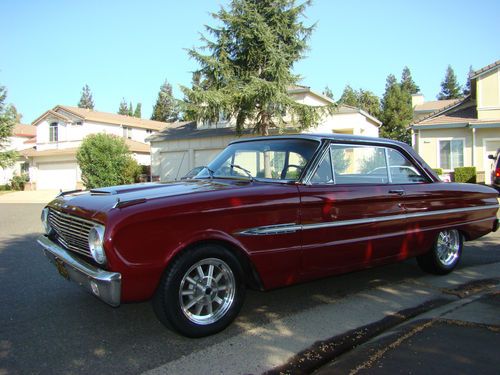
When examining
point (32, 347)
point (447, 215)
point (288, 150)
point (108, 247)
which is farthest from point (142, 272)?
point (447, 215)

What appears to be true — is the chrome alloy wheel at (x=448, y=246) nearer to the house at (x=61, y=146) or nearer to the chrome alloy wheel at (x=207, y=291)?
the chrome alloy wheel at (x=207, y=291)

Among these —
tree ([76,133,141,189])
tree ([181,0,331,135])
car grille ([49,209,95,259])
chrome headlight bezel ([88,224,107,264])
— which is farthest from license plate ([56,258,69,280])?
tree ([76,133,141,189])

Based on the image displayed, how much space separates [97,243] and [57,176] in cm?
3385

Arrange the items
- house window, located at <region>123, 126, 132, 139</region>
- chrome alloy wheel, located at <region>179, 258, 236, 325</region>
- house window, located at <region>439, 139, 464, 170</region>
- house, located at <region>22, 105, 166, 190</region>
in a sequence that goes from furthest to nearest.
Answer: house window, located at <region>123, 126, 132, 139</region>, house, located at <region>22, 105, 166, 190</region>, house window, located at <region>439, 139, 464, 170</region>, chrome alloy wheel, located at <region>179, 258, 236, 325</region>

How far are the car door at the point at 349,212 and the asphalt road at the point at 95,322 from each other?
58 centimetres

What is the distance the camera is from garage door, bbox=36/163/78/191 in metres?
33.0

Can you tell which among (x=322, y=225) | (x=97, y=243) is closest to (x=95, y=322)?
(x=97, y=243)

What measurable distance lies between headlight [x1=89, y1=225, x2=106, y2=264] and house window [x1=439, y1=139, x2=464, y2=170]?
22676 millimetres

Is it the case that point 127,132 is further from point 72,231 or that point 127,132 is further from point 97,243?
point 97,243

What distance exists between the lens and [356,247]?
4328 millimetres

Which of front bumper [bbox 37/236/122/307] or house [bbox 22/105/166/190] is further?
house [bbox 22/105/166/190]

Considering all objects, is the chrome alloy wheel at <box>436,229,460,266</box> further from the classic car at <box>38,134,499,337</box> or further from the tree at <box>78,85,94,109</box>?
the tree at <box>78,85,94,109</box>

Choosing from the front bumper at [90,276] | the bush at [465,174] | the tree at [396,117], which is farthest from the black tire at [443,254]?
the tree at [396,117]

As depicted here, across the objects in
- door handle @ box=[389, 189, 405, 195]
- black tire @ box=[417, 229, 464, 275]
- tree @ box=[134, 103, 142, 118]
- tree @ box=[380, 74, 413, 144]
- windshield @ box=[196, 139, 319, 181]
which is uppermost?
tree @ box=[134, 103, 142, 118]
